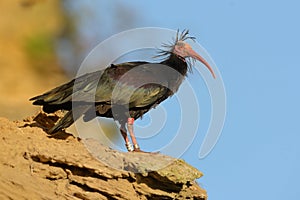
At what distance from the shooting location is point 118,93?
11.3 m

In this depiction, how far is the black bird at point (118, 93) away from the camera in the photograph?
1090cm

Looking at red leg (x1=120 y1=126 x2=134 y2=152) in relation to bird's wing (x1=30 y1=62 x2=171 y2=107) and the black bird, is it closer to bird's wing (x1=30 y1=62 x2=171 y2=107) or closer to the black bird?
the black bird

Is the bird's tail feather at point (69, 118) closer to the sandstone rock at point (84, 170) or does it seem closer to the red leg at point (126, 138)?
the sandstone rock at point (84, 170)

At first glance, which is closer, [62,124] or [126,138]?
[62,124]

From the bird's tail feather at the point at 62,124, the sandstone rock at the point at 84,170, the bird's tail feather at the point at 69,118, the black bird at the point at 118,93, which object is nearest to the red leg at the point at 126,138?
the black bird at the point at 118,93

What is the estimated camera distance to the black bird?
429 inches

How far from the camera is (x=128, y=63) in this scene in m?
11.7

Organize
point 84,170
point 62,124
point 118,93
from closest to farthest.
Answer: point 84,170 < point 62,124 < point 118,93

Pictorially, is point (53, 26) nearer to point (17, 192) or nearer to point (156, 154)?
point (156, 154)

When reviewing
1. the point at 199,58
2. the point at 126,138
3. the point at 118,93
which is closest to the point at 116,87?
the point at 118,93

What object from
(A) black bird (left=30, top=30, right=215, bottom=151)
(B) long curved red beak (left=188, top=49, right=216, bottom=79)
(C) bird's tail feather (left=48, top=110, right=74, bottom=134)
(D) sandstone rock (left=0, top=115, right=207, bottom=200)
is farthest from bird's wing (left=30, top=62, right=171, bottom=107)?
(B) long curved red beak (left=188, top=49, right=216, bottom=79)

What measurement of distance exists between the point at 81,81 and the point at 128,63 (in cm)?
83

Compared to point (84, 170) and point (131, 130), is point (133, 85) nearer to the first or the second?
point (131, 130)

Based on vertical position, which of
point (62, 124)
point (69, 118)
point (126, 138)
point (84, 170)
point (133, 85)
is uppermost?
point (133, 85)
